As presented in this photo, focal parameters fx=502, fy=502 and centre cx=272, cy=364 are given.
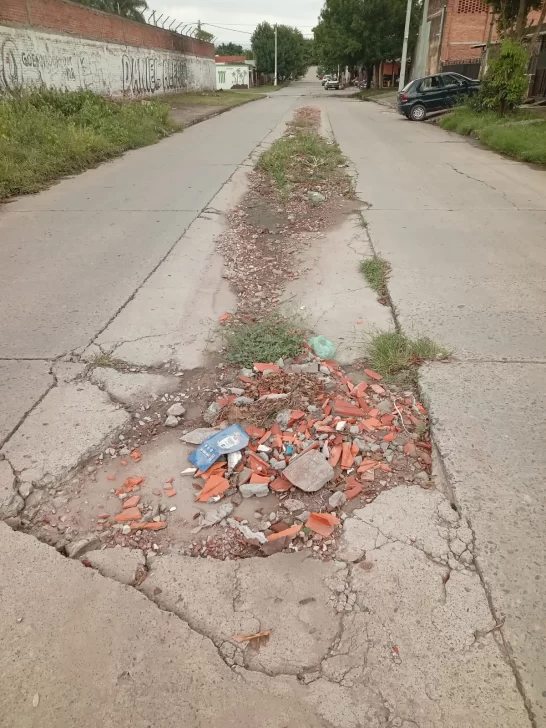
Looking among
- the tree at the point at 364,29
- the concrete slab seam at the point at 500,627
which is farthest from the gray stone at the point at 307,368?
the tree at the point at 364,29

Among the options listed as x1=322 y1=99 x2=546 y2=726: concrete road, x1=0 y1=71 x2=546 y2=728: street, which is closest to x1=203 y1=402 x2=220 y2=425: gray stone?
x1=0 y1=71 x2=546 y2=728: street

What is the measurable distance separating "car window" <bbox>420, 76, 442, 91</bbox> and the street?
1689 cm

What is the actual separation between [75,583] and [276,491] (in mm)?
1005

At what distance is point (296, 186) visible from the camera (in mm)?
9062

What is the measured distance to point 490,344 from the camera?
3.79 metres

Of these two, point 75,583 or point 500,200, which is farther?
point 500,200

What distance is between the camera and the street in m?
1.67

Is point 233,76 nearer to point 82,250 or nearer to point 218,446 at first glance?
point 82,250

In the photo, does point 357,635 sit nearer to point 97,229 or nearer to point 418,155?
point 97,229

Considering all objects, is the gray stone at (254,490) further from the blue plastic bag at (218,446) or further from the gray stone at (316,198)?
the gray stone at (316,198)

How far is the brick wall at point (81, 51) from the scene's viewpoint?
1454cm

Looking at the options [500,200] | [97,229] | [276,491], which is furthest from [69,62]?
[276,491]

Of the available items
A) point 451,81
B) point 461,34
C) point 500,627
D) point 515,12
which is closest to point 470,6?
point 461,34

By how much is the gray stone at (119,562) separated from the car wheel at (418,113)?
21845mm
